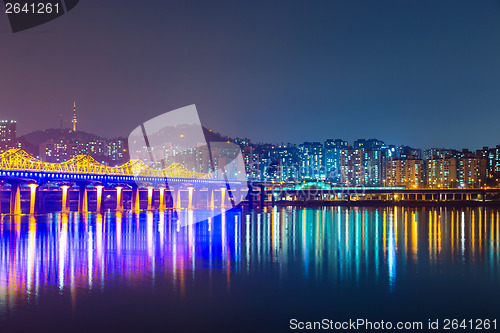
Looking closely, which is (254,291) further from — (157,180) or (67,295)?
(157,180)

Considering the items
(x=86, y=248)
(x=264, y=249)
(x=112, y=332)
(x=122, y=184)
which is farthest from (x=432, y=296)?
(x=122, y=184)

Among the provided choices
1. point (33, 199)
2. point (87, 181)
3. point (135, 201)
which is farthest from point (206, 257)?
point (135, 201)

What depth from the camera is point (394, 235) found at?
157 feet

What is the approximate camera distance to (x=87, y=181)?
92.6 m

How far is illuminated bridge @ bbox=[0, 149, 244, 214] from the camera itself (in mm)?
76688

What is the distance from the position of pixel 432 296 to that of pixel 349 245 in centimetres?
1749

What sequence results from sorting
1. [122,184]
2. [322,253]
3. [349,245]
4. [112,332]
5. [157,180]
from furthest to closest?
[157,180]
[122,184]
[349,245]
[322,253]
[112,332]

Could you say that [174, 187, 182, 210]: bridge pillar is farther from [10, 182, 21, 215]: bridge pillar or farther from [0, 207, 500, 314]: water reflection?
[0, 207, 500, 314]: water reflection

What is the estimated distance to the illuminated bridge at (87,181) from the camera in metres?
76.7

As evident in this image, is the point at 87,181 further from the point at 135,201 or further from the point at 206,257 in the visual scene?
the point at 206,257

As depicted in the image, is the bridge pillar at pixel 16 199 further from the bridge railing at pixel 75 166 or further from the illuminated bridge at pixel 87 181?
the bridge railing at pixel 75 166

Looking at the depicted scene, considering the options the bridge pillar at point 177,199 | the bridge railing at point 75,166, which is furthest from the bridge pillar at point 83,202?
the bridge pillar at point 177,199

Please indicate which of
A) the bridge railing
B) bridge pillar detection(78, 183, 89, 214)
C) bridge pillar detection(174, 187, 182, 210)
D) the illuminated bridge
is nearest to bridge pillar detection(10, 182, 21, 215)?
the illuminated bridge

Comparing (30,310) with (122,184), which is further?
(122,184)
